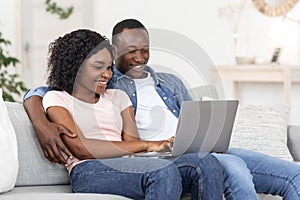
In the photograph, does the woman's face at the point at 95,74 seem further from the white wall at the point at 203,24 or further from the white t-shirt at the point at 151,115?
the white wall at the point at 203,24

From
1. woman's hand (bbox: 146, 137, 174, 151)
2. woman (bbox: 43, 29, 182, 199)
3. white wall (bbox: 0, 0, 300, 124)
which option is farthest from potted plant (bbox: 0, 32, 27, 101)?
woman's hand (bbox: 146, 137, 174, 151)

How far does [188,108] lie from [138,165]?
0.26 meters

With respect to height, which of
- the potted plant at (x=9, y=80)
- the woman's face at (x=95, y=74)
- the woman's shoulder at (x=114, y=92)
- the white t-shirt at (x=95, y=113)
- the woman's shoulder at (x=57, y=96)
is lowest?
the potted plant at (x=9, y=80)

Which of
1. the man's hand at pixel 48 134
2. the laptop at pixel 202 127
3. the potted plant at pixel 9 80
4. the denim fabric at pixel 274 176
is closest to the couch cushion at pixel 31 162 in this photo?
the man's hand at pixel 48 134

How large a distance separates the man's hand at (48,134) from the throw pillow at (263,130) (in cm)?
92

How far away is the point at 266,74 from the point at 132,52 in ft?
7.50

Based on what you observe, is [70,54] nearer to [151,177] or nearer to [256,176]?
[151,177]

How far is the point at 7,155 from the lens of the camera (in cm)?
226

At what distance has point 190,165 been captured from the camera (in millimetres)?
2260

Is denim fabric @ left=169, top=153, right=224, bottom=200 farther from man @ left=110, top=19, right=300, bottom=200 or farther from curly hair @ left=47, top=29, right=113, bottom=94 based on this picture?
curly hair @ left=47, top=29, right=113, bottom=94

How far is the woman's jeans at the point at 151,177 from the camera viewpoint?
2.16 m

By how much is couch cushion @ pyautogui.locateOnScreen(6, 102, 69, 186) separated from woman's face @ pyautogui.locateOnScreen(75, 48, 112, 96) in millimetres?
238

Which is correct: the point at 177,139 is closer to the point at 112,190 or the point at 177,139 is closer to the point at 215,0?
the point at 112,190

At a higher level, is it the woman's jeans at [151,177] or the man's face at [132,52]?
the man's face at [132,52]
